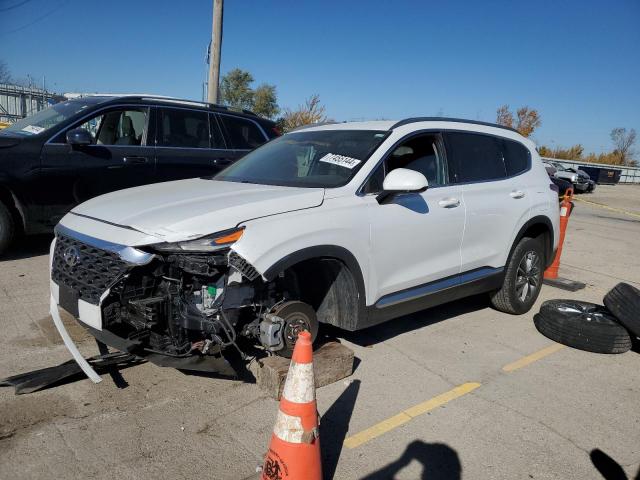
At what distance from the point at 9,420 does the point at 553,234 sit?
511 centimetres

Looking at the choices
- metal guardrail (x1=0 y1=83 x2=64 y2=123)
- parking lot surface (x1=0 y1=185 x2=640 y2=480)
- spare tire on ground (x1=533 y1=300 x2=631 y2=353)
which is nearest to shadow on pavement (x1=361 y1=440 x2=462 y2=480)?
parking lot surface (x1=0 y1=185 x2=640 y2=480)

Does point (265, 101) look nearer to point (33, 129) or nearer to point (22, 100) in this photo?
point (22, 100)

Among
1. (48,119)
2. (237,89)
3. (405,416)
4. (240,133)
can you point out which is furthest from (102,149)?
(237,89)

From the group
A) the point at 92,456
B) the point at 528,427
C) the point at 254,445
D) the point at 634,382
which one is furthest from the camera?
the point at 634,382

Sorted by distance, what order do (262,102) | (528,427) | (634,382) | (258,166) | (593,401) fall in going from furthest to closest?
(262,102), (258,166), (634,382), (593,401), (528,427)

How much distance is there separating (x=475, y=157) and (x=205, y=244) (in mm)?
2876

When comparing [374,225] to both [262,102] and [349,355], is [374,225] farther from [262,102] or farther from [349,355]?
[262,102]

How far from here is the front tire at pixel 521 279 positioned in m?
5.11

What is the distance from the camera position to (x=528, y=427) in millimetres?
3197

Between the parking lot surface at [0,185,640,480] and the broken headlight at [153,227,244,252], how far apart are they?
1045mm

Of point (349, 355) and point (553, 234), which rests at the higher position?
point (553, 234)

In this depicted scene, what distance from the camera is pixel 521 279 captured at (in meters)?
5.29

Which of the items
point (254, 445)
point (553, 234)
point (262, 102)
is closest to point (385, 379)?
point (254, 445)

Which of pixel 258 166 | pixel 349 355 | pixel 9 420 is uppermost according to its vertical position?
pixel 258 166
